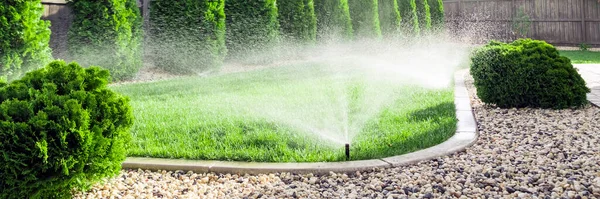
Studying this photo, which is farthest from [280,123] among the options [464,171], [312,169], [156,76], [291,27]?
[291,27]

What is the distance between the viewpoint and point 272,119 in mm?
5121

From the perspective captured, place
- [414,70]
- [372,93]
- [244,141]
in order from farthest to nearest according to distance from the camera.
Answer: [414,70]
[372,93]
[244,141]

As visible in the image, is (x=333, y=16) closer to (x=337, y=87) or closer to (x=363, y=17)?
(x=363, y=17)

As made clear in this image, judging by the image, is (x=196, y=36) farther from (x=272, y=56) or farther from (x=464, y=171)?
(x=464, y=171)

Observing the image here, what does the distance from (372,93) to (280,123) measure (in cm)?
254

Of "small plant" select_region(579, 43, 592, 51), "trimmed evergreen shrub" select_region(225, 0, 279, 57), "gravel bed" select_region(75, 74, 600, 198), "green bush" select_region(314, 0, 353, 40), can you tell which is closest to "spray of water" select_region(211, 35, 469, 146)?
"green bush" select_region(314, 0, 353, 40)

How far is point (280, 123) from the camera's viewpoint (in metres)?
4.93

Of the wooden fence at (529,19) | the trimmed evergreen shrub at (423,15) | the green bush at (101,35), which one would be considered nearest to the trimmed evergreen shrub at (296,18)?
the green bush at (101,35)

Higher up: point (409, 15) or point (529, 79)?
point (409, 15)

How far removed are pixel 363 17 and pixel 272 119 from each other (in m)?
10.5

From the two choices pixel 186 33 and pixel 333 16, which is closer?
pixel 186 33

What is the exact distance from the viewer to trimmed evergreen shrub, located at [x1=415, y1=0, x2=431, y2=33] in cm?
1911

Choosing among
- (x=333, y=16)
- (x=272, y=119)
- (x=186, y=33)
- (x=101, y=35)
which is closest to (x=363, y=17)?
(x=333, y=16)

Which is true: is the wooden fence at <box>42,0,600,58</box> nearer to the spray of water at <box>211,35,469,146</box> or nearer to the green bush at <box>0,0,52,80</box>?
the spray of water at <box>211,35,469,146</box>
